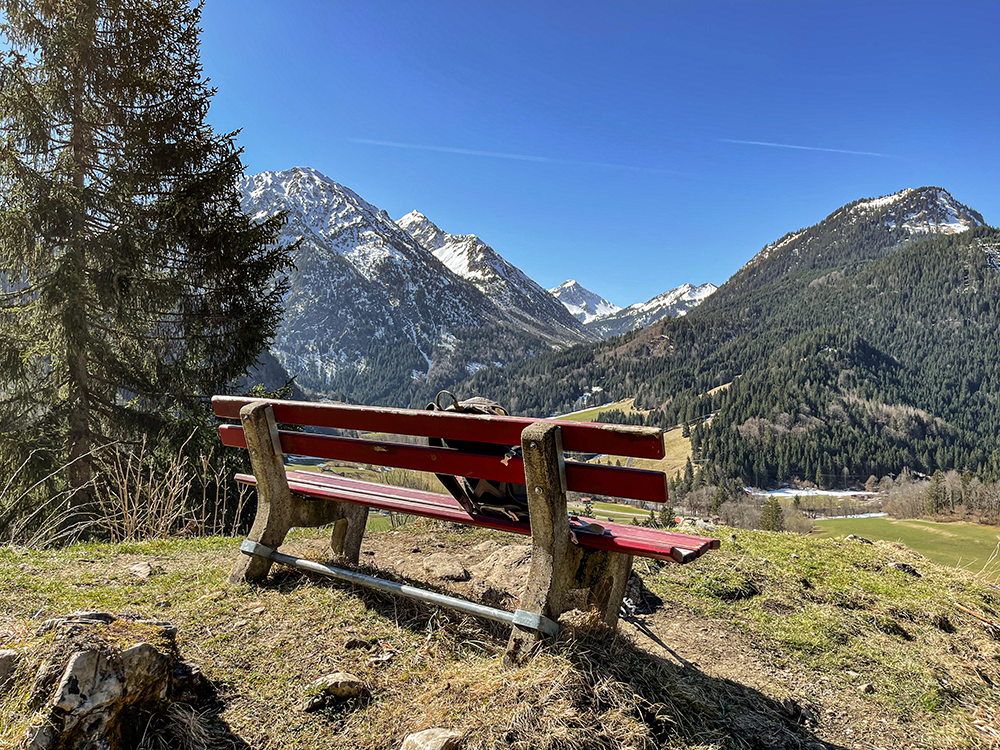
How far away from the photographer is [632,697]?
2604 mm

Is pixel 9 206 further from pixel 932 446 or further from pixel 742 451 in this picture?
pixel 932 446

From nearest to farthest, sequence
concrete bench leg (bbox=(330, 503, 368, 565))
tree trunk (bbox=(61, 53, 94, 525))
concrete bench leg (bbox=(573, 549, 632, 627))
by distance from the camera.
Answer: concrete bench leg (bbox=(573, 549, 632, 627))
concrete bench leg (bbox=(330, 503, 368, 565))
tree trunk (bbox=(61, 53, 94, 525))

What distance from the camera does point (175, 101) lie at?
10680mm

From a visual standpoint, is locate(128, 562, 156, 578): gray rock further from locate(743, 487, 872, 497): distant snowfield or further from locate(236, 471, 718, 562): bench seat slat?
locate(743, 487, 872, 497): distant snowfield

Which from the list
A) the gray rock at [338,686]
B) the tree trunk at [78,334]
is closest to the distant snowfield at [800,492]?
the tree trunk at [78,334]

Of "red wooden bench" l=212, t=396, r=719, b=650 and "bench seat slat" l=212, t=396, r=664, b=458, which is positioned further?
"red wooden bench" l=212, t=396, r=719, b=650

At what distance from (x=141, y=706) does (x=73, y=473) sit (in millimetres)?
9422

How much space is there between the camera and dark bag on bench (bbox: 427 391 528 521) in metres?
3.58

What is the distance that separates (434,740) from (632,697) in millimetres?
969

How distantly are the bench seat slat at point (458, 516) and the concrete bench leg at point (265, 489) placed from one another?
15cm

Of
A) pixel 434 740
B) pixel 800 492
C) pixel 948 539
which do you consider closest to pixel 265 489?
pixel 434 740

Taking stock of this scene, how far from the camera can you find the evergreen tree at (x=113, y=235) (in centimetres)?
938

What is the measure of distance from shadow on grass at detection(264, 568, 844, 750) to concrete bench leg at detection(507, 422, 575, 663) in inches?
6.5

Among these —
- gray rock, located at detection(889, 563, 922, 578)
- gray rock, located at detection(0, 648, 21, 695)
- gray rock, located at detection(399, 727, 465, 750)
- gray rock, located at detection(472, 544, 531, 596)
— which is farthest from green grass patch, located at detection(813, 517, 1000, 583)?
gray rock, located at detection(0, 648, 21, 695)
